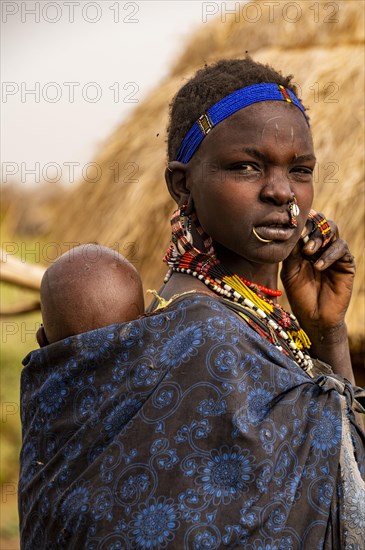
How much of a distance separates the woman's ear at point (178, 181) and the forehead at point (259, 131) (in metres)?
0.09

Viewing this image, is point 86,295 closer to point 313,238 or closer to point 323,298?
point 313,238

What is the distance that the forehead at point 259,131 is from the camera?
85.5 inches

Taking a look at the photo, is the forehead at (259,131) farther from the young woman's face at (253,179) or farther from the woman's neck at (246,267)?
the woman's neck at (246,267)

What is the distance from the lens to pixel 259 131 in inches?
85.6

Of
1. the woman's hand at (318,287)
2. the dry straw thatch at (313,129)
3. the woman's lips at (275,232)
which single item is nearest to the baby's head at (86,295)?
the woman's lips at (275,232)

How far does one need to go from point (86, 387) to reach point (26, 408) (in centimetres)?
24

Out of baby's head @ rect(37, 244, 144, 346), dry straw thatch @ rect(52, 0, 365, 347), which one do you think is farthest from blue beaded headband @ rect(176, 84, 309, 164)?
dry straw thatch @ rect(52, 0, 365, 347)

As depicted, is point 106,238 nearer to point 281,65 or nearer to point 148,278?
point 148,278

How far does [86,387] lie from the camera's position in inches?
82.4

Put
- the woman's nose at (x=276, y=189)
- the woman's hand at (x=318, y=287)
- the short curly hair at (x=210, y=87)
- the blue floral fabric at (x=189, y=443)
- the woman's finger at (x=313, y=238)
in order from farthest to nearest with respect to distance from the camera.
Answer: the woman's hand at (x=318, y=287)
the woman's finger at (x=313, y=238)
the short curly hair at (x=210, y=87)
the woman's nose at (x=276, y=189)
the blue floral fabric at (x=189, y=443)

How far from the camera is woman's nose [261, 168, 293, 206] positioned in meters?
2.15

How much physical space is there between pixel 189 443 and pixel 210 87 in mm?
895

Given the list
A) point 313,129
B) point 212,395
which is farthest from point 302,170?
point 313,129

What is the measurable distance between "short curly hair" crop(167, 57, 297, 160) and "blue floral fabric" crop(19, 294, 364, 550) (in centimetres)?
48
